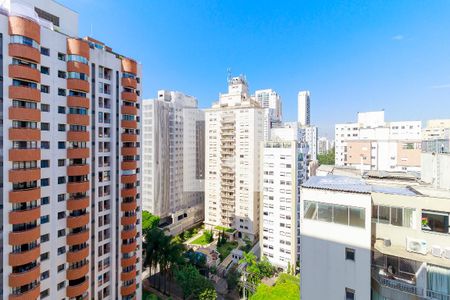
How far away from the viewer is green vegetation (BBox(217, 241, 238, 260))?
47.5 m

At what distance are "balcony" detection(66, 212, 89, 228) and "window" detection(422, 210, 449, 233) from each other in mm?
26806

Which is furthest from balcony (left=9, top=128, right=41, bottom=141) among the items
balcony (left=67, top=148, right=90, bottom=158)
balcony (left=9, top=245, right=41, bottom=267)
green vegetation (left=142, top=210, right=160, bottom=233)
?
green vegetation (left=142, top=210, right=160, bottom=233)

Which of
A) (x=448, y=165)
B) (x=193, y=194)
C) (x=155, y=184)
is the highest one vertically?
(x=448, y=165)

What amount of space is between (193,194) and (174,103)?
25.3 metres

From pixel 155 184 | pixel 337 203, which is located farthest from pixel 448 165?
pixel 155 184

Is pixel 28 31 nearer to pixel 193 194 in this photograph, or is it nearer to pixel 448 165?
pixel 448 165

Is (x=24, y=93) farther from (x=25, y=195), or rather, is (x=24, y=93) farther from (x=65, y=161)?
Result: (x=25, y=195)

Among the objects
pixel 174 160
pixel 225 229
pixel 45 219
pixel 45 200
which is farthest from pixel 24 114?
pixel 225 229

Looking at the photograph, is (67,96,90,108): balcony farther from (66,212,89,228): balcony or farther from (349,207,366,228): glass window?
(349,207,366,228): glass window

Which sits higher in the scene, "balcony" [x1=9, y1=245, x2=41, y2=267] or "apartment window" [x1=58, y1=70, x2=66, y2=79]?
"apartment window" [x1=58, y1=70, x2=66, y2=79]

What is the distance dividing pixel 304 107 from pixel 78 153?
17140 centimetres

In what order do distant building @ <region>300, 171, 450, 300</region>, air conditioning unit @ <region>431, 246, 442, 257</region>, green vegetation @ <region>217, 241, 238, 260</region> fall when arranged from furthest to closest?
green vegetation @ <region>217, 241, 238, 260</region> < distant building @ <region>300, 171, 450, 300</region> < air conditioning unit @ <region>431, 246, 442, 257</region>

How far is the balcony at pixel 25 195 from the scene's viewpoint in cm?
1885

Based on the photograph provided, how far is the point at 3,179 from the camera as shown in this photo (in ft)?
60.9
